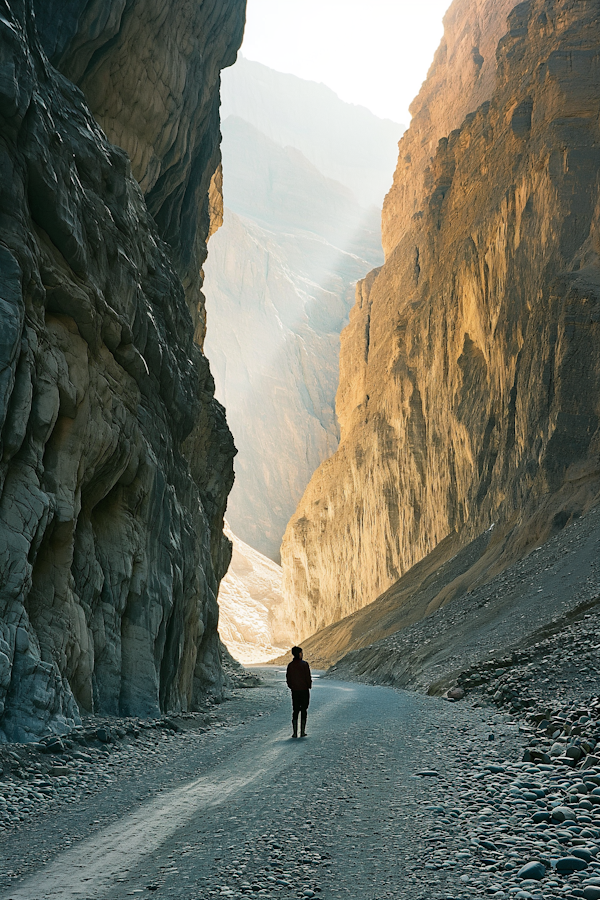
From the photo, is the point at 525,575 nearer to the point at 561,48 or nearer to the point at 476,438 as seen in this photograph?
the point at 476,438

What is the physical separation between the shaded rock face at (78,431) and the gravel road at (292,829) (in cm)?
264

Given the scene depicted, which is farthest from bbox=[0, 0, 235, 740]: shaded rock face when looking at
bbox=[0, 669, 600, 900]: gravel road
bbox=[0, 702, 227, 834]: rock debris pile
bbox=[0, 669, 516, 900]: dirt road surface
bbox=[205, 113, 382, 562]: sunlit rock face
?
bbox=[205, 113, 382, 562]: sunlit rock face

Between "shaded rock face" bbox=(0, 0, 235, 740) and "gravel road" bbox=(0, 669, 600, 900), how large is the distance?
2.64 m

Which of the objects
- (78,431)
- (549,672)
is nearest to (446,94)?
(549,672)

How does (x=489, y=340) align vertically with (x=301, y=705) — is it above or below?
above

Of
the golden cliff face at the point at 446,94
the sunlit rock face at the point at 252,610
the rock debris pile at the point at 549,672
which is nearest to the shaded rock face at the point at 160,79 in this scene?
the rock debris pile at the point at 549,672

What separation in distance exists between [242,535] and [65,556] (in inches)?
4627

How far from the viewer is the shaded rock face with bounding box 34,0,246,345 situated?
59.5 feet

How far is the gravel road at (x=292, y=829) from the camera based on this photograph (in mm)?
4652

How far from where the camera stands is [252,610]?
3976 inches

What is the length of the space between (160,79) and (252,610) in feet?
280

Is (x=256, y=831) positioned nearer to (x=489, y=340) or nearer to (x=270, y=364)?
→ (x=489, y=340)

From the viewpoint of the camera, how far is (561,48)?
44500mm

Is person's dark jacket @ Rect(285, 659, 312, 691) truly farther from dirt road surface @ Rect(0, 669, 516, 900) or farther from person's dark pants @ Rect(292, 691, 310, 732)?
dirt road surface @ Rect(0, 669, 516, 900)
